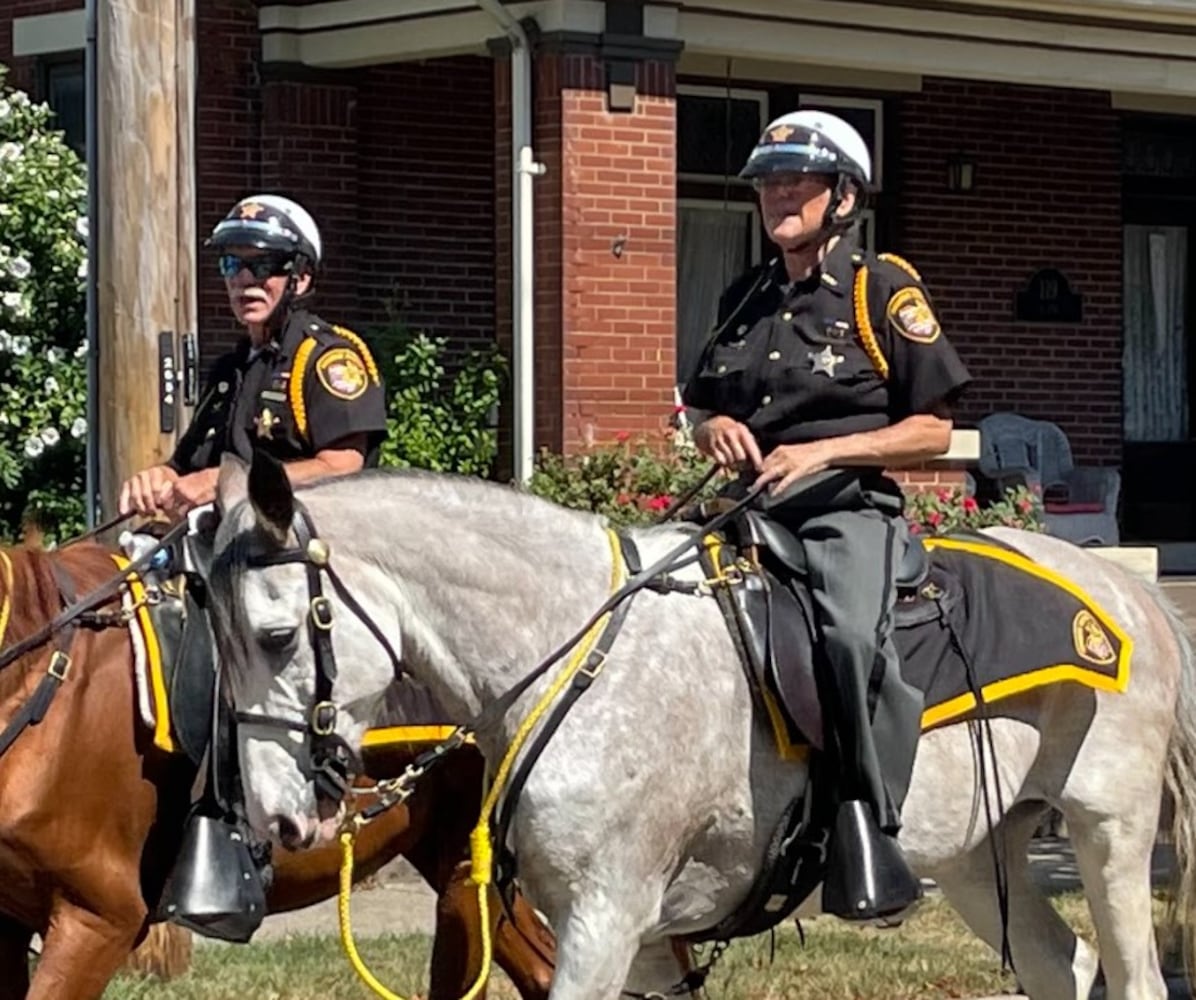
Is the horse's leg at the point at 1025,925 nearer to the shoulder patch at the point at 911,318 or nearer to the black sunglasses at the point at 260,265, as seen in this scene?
the shoulder patch at the point at 911,318

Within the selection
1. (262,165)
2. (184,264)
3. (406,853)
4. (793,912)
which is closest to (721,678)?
(793,912)

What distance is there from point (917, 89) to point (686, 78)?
1816 millimetres

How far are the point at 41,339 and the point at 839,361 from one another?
24.7 feet

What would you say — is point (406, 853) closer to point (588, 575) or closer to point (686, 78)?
point (588, 575)

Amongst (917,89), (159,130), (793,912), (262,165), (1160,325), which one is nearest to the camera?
(793,912)

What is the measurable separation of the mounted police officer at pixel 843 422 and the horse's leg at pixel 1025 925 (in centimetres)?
83

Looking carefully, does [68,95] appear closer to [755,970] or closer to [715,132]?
[715,132]

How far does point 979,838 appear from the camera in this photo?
6.02 metres

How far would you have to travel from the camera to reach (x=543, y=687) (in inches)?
202

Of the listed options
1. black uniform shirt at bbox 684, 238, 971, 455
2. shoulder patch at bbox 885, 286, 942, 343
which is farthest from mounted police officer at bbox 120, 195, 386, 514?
shoulder patch at bbox 885, 286, 942, 343

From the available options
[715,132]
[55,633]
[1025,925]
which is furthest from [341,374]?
[715,132]

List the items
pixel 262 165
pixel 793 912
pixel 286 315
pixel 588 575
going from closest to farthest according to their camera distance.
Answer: pixel 588 575
pixel 793 912
pixel 286 315
pixel 262 165

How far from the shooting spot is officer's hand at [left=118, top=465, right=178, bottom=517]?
630 cm

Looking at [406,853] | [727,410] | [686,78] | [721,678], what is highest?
[686,78]
